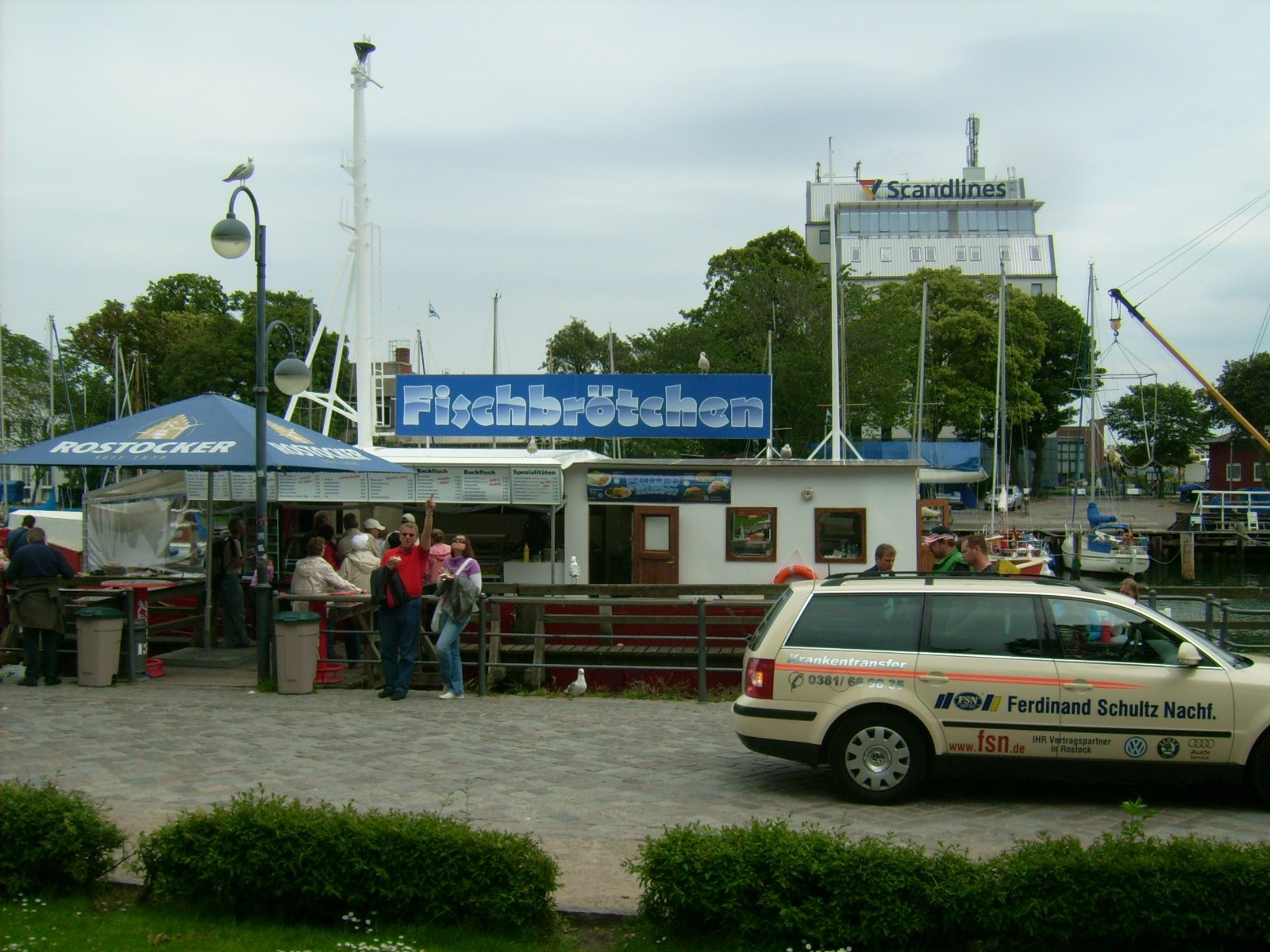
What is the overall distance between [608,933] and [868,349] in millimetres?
41572

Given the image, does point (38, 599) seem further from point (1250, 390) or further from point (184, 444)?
point (1250, 390)

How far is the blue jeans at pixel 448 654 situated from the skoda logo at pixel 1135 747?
7.14 m

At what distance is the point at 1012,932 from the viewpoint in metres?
5.62

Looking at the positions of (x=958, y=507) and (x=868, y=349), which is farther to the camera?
(x=958, y=507)

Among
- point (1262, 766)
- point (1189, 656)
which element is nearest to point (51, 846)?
point (1189, 656)

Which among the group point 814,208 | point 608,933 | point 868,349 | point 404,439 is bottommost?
point 608,933

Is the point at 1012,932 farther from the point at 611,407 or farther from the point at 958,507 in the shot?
the point at 958,507

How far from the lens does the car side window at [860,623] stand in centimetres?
862

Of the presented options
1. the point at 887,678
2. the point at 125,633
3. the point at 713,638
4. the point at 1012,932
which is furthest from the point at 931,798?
the point at 125,633

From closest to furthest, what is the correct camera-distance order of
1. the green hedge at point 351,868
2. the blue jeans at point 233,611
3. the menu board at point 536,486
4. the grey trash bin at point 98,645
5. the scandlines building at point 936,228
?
the green hedge at point 351,868 < the grey trash bin at point 98,645 < the blue jeans at point 233,611 < the menu board at point 536,486 < the scandlines building at point 936,228

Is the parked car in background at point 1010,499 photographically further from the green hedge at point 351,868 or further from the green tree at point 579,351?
the green hedge at point 351,868

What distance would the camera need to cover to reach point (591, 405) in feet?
67.1

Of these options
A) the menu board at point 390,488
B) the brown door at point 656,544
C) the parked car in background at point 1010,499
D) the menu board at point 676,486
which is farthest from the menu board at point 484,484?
the parked car in background at point 1010,499

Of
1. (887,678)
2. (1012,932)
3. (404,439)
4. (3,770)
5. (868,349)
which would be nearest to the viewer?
(1012,932)
